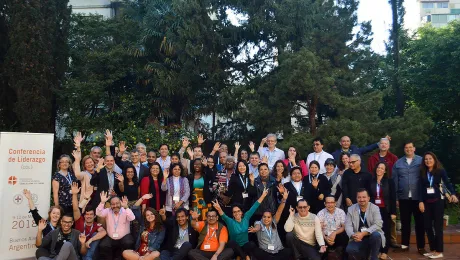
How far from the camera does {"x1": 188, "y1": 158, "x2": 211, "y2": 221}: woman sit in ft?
19.8

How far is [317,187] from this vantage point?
19.3ft

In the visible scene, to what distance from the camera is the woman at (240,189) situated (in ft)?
19.2

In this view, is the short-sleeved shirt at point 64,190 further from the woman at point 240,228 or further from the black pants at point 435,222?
the black pants at point 435,222

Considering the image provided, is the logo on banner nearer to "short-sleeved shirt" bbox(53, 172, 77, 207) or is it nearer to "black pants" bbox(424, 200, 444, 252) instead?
"short-sleeved shirt" bbox(53, 172, 77, 207)

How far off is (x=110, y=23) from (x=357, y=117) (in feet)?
32.6

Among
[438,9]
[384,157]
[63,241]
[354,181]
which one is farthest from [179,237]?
[438,9]

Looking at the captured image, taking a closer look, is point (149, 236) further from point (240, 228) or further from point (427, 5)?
point (427, 5)

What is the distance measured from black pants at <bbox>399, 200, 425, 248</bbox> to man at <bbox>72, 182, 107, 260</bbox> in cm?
444

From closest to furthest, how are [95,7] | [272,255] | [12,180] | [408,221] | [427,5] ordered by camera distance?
[272,255]
[12,180]
[408,221]
[95,7]
[427,5]

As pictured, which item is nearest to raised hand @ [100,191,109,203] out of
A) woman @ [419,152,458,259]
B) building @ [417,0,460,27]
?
woman @ [419,152,458,259]

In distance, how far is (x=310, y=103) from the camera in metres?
10.1

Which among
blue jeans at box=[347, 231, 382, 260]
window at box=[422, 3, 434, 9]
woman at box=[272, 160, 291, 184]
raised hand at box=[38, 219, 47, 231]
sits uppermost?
window at box=[422, 3, 434, 9]

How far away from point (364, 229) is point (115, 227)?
3.40m

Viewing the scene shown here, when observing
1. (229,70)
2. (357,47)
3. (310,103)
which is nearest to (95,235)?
(310,103)
